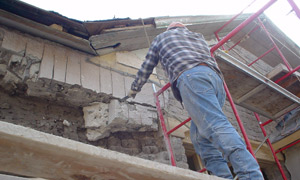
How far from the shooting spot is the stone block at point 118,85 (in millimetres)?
3189

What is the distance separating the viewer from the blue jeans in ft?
6.04

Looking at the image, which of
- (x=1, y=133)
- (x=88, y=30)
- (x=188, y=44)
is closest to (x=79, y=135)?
(x=88, y=30)

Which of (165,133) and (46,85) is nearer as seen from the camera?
(46,85)

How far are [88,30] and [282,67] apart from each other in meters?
3.03

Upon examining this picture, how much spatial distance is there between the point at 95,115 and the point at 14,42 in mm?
1159

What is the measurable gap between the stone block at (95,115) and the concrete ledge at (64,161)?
5.08ft

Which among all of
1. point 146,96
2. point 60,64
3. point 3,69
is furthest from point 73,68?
point 146,96

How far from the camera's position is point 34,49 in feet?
9.44

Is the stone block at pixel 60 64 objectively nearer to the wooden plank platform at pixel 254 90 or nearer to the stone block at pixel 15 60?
the stone block at pixel 15 60

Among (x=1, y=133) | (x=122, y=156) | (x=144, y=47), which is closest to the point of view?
(x=1, y=133)

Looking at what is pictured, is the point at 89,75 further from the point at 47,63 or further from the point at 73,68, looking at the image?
the point at 47,63

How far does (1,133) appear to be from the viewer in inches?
43.9

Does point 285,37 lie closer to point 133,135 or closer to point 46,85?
point 133,135

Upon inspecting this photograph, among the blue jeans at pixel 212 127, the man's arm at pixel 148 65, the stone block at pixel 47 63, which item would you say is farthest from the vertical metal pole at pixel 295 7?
the stone block at pixel 47 63
